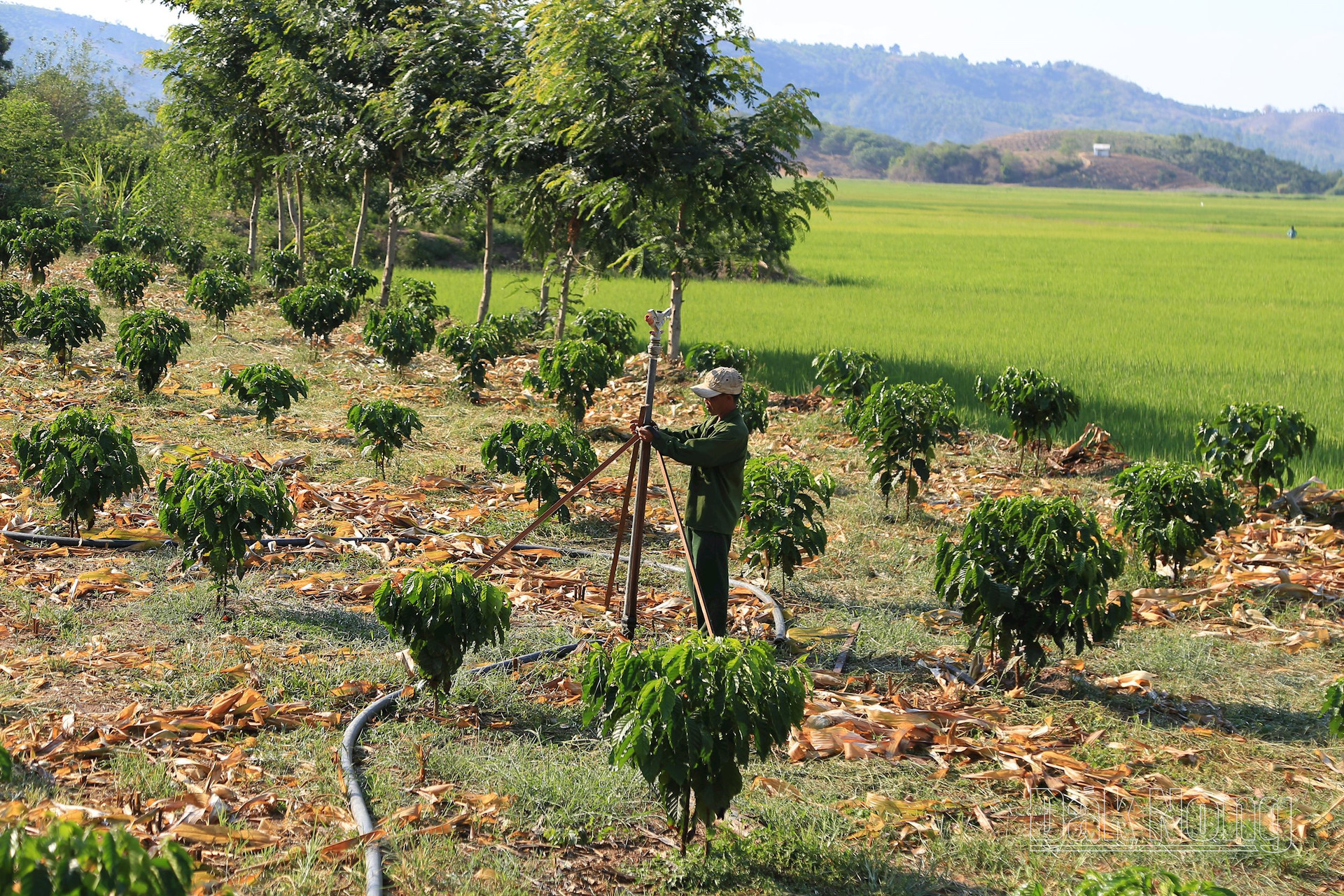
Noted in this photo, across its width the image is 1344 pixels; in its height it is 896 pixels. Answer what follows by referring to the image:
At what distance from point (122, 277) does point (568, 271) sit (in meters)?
8.23

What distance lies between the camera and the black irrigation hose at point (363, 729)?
13.6ft

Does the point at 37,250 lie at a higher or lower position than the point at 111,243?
lower

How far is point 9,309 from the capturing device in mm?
15109

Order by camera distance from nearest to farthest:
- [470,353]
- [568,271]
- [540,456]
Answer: [540,456] → [470,353] → [568,271]

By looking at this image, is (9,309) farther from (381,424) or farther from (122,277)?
(381,424)

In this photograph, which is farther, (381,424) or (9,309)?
(9,309)

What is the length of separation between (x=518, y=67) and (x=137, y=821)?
47.8 feet

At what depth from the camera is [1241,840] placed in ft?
15.2

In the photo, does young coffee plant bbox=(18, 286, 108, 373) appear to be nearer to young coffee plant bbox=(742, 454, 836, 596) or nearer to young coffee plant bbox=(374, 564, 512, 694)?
young coffee plant bbox=(742, 454, 836, 596)

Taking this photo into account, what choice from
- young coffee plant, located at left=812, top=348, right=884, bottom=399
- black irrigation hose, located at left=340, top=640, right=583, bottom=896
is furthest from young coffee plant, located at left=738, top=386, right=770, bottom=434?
black irrigation hose, located at left=340, top=640, right=583, bottom=896

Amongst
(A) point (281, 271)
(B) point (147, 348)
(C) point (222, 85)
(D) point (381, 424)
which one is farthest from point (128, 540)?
(C) point (222, 85)

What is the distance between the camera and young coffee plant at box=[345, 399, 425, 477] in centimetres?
980

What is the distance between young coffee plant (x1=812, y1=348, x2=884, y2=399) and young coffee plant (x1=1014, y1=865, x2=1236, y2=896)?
9.56 meters

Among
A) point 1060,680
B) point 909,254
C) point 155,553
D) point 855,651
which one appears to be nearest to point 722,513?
point 855,651
